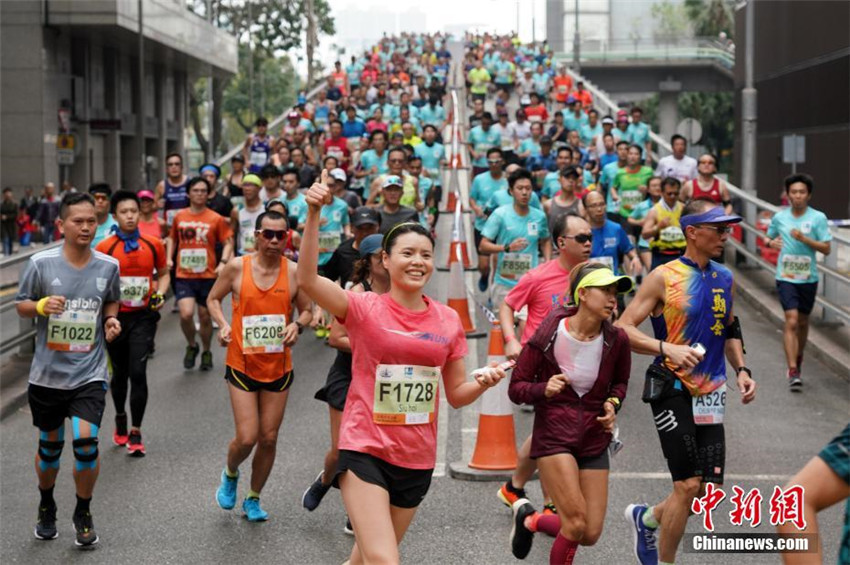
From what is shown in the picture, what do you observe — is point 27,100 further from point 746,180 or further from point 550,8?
point 550,8

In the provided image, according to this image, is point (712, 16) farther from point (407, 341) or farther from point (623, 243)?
point (407, 341)

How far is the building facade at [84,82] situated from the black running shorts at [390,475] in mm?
32407

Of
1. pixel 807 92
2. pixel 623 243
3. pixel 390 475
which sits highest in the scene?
pixel 807 92

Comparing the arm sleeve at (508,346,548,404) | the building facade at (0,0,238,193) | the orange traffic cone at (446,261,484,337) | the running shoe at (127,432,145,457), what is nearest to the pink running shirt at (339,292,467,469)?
the arm sleeve at (508,346,548,404)

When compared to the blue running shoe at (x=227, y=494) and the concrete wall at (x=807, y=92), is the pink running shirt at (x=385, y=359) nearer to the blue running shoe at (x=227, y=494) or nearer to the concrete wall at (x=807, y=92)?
the blue running shoe at (x=227, y=494)

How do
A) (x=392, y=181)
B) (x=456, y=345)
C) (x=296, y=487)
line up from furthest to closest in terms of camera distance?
(x=392, y=181), (x=296, y=487), (x=456, y=345)

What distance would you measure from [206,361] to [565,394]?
8413 mm

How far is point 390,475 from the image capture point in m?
5.94

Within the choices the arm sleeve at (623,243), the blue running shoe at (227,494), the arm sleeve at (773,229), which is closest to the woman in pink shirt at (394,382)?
the blue running shoe at (227,494)

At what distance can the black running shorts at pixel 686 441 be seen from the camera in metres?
6.93

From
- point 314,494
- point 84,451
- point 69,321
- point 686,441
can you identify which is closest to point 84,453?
point 84,451

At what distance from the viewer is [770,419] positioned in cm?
1190

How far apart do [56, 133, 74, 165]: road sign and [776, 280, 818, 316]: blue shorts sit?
2830 centimetres

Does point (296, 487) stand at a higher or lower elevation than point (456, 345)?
lower
